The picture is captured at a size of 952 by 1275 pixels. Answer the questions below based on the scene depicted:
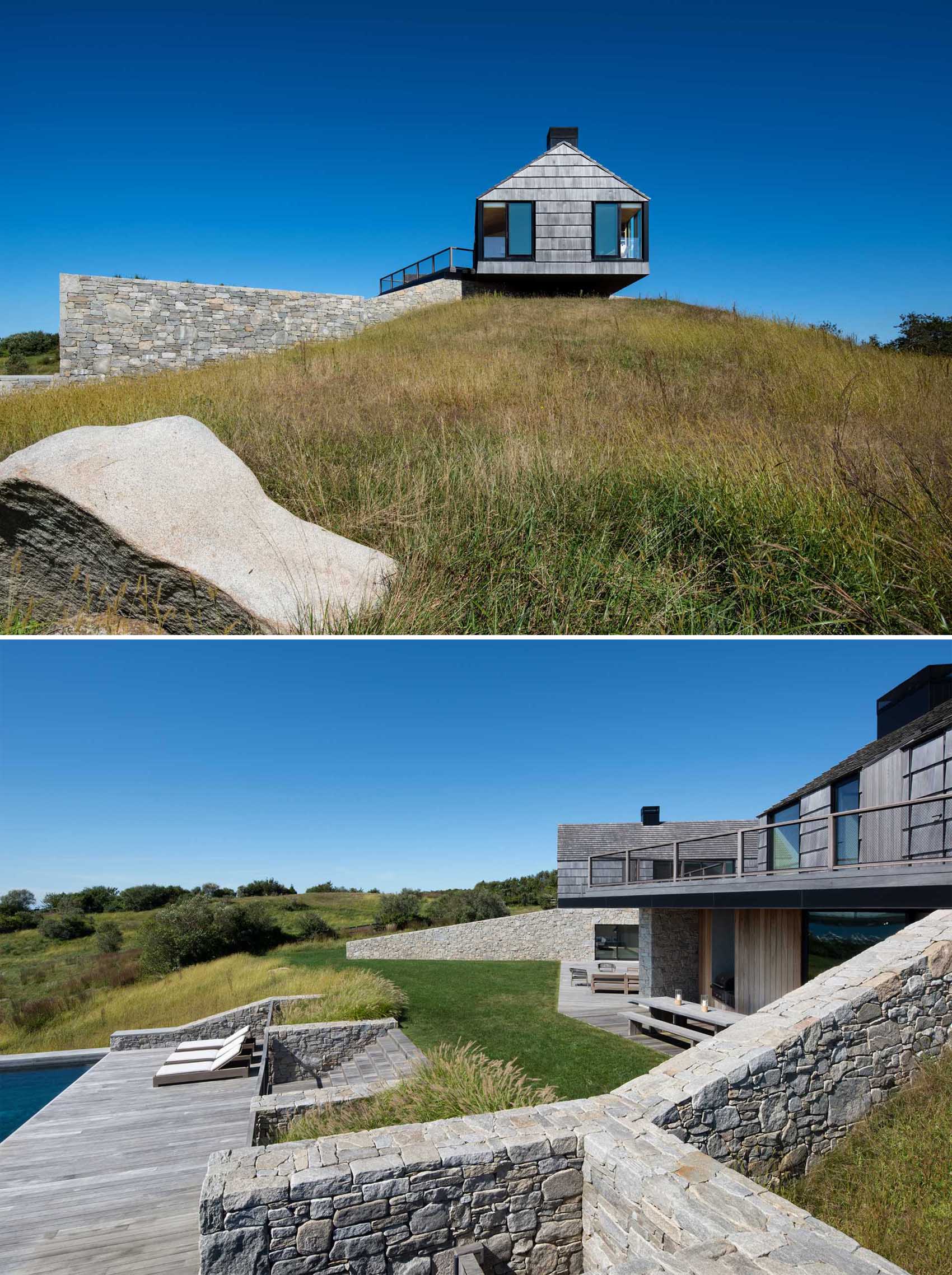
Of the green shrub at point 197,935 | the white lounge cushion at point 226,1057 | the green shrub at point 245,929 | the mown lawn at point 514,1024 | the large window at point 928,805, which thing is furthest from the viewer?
the green shrub at point 245,929

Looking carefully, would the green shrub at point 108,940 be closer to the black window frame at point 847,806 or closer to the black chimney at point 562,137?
the black window frame at point 847,806

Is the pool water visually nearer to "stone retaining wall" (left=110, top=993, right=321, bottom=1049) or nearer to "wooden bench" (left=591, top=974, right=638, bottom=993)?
"stone retaining wall" (left=110, top=993, right=321, bottom=1049)

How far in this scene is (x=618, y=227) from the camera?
98.1ft

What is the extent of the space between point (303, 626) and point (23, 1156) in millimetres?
7126

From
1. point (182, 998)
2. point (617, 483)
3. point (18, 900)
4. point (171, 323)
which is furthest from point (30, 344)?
point (617, 483)

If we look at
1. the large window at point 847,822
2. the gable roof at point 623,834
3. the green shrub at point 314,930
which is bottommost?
the green shrub at point 314,930

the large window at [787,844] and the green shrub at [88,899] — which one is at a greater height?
the large window at [787,844]

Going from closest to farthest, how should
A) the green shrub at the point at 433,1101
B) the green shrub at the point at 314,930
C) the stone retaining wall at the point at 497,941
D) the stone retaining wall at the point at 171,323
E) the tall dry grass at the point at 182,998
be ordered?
the green shrub at the point at 433,1101 → the tall dry grass at the point at 182,998 → the stone retaining wall at the point at 171,323 → the stone retaining wall at the point at 497,941 → the green shrub at the point at 314,930

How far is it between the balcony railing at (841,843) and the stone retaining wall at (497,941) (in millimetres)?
5514

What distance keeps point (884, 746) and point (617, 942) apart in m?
12.4

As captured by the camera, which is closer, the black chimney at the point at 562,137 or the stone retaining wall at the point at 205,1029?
the stone retaining wall at the point at 205,1029

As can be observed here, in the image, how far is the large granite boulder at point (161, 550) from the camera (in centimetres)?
449

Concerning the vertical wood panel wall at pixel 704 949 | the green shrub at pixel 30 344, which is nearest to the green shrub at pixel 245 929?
the vertical wood panel wall at pixel 704 949

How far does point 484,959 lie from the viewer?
2228 cm
